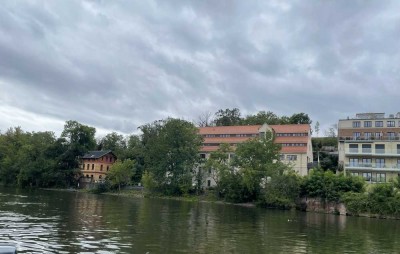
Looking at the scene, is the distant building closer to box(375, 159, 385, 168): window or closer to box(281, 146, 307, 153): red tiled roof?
box(281, 146, 307, 153): red tiled roof

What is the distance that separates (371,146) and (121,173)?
60637 millimetres

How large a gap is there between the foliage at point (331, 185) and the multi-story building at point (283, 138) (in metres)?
13.2

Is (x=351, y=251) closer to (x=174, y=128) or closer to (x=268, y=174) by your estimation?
(x=268, y=174)

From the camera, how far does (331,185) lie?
6738 cm

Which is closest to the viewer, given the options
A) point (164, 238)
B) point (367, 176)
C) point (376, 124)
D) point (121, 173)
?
point (164, 238)

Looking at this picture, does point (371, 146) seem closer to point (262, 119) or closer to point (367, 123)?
point (367, 123)

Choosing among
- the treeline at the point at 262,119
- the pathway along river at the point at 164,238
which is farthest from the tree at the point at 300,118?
the pathway along river at the point at 164,238

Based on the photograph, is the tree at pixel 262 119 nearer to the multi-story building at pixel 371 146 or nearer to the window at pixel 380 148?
the multi-story building at pixel 371 146

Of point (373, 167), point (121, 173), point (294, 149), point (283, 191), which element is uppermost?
point (294, 149)

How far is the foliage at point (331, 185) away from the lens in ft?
220

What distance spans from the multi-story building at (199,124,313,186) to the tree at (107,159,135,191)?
1999 centimetres

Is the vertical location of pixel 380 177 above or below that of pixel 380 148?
below

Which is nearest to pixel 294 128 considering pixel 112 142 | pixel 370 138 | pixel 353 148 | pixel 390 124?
pixel 353 148

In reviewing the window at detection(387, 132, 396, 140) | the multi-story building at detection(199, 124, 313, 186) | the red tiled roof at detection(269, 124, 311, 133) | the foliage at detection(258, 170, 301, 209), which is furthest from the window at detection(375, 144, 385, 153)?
the foliage at detection(258, 170, 301, 209)
